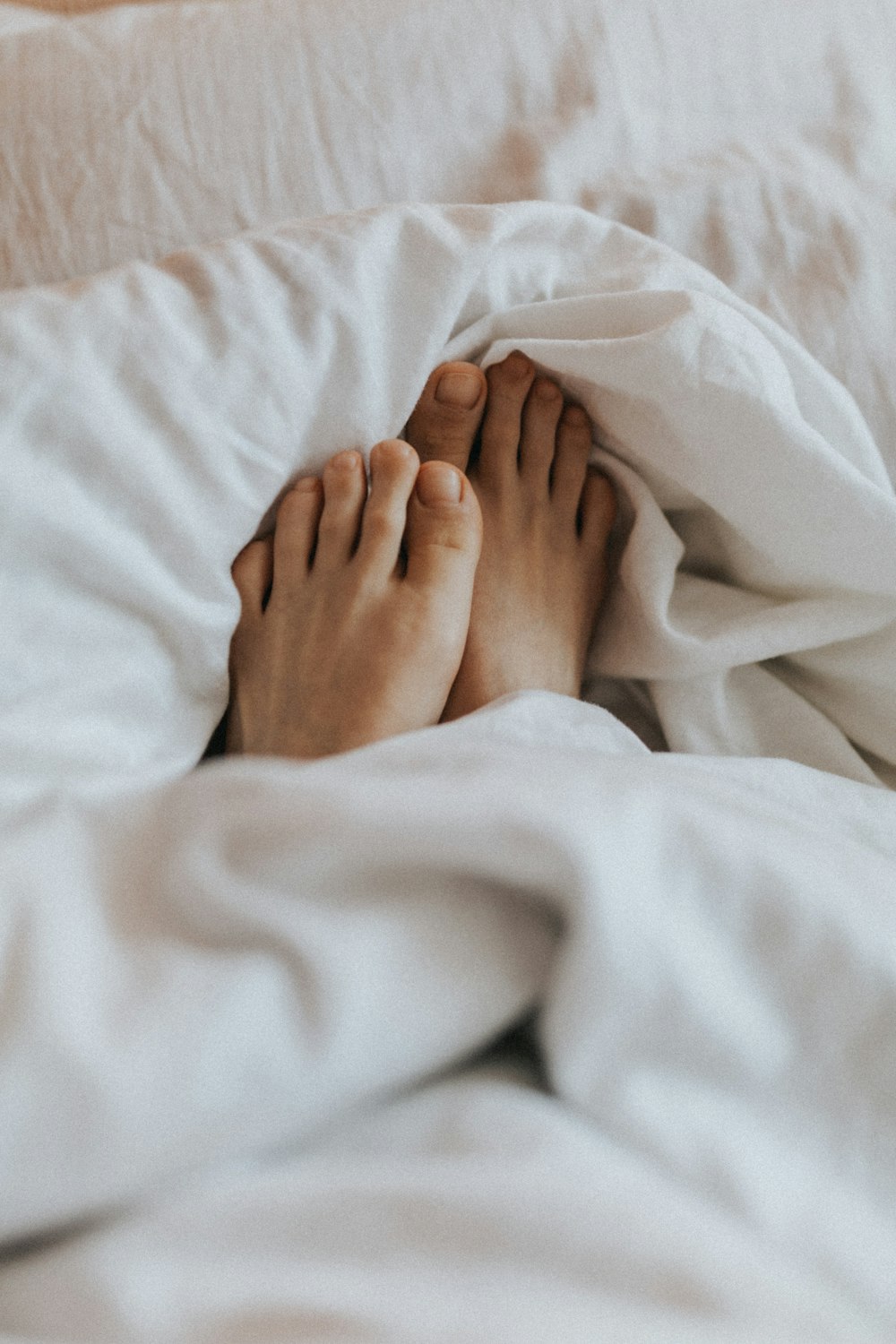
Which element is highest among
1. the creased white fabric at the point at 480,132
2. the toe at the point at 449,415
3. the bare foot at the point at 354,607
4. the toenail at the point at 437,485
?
the creased white fabric at the point at 480,132

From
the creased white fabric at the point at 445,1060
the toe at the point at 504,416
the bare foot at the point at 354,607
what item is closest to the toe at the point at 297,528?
the bare foot at the point at 354,607

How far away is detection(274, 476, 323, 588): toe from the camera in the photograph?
642 mm

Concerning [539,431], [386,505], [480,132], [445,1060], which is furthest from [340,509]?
[445,1060]

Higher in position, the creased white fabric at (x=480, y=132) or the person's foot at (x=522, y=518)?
the creased white fabric at (x=480, y=132)

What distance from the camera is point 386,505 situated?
0.66 meters

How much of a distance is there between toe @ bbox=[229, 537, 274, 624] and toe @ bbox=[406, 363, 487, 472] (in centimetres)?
11

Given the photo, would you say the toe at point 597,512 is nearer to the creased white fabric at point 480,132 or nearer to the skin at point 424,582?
the skin at point 424,582

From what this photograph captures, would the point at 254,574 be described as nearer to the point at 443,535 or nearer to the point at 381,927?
the point at 443,535

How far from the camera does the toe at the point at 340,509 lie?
0.63 m

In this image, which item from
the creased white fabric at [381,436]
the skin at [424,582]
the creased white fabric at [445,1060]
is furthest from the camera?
the skin at [424,582]

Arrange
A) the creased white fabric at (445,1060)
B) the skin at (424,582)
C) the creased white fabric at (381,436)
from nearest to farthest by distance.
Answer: the creased white fabric at (445,1060), the creased white fabric at (381,436), the skin at (424,582)

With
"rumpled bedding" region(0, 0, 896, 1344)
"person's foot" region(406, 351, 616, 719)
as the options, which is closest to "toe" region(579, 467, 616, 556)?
"person's foot" region(406, 351, 616, 719)

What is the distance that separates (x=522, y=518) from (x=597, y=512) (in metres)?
0.06

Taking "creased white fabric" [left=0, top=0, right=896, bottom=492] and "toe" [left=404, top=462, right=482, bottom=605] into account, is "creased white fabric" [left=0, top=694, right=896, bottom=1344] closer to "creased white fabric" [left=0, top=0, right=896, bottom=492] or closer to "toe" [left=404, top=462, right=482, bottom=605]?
"toe" [left=404, top=462, right=482, bottom=605]
